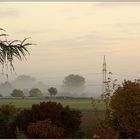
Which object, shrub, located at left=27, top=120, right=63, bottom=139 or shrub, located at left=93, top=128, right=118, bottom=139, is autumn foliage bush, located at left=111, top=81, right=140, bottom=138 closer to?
shrub, located at left=93, top=128, right=118, bottom=139

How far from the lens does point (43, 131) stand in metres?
7.11

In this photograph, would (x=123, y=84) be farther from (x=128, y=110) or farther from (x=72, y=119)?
(x=72, y=119)

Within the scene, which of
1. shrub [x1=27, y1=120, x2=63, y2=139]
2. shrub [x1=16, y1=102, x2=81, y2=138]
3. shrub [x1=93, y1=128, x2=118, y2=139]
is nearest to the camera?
shrub [x1=93, y1=128, x2=118, y2=139]

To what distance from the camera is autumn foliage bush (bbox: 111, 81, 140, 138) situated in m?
7.80

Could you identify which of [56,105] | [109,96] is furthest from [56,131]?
[109,96]

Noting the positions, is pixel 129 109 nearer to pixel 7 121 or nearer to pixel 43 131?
pixel 43 131

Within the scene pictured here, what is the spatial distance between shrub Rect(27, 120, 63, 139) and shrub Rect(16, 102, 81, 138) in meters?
0.28

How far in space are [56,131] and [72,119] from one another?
550 mm

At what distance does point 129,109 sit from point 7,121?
1.99 meters

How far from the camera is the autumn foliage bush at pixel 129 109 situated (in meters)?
7.80

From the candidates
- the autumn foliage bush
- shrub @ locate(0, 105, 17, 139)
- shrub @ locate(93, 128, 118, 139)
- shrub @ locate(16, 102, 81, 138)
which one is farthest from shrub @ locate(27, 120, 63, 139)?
the autumn foliage bush

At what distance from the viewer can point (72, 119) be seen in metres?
7.72

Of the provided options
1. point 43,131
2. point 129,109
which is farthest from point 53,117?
point 129,109

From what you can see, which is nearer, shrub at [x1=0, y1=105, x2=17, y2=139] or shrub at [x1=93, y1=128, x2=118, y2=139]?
shrub at [x1=93, y1=128, x2=118, y2=139]
